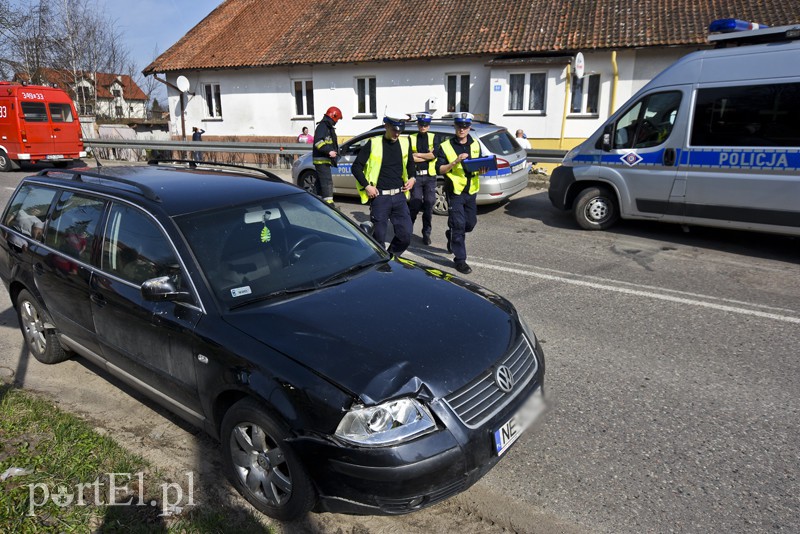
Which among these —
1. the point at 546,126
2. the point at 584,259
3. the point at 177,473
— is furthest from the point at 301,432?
the point at 546,126

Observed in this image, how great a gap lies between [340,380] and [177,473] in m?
1.38

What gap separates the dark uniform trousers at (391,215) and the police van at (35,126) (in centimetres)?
1694

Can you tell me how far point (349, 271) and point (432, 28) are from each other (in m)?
20.4

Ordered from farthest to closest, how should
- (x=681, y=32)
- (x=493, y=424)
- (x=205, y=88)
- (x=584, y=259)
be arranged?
(x=205, y=88) < (x=681, y=32) < (x=584, y=259) < (x=493, y=424)

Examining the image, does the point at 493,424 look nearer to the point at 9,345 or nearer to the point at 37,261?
the point at 37,261

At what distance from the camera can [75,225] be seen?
3.94 m

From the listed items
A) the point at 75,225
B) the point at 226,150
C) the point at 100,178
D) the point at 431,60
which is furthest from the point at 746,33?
the point at 226,150

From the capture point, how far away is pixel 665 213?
7980 mm

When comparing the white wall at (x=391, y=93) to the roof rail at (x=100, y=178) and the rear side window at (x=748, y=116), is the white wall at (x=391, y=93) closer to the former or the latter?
the rear side window at (x=748, y=116)

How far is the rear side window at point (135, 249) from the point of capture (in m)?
3.25

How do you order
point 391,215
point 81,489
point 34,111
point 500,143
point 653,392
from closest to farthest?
point 81,489 → point 653,392 → point 391,215 → point 500,143 → point 34,111

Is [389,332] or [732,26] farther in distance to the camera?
[732,26]

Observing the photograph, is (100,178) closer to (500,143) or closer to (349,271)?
(349,271)

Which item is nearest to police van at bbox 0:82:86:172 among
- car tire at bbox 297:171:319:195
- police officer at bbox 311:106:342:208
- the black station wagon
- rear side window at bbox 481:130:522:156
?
car tire at bbox 297:171:319:195
